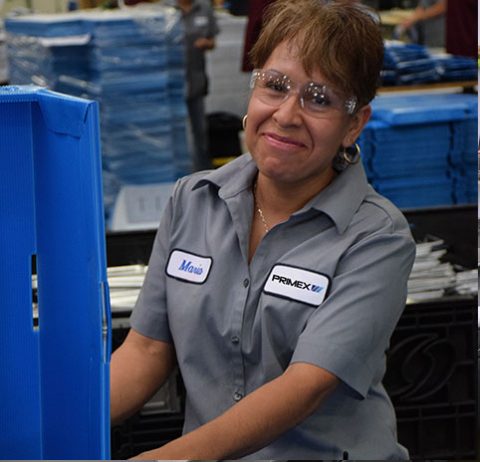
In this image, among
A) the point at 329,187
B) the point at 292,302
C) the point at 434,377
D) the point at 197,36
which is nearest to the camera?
the point at 292,302

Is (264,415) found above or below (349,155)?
below

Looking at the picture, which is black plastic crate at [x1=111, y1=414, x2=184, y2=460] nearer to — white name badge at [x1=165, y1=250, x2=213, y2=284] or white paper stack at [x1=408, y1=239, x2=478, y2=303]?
white name badge at [x1=165, y1=250, x2=213, y2=284]

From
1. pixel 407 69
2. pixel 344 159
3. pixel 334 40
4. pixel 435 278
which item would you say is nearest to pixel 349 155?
pixel 344 159

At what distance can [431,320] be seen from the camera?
2359 millimetres

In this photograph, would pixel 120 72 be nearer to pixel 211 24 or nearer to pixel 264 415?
pixel 211 24

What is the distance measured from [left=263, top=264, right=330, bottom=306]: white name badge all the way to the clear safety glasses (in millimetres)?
286

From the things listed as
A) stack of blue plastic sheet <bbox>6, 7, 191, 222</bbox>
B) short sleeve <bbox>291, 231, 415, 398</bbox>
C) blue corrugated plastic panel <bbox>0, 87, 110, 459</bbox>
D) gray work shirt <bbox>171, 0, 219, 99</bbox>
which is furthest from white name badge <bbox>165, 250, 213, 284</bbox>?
gray work shirt <bbox>171, 0, 219, 99</bbox>

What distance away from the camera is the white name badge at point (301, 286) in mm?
1686

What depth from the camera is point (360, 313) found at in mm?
1662

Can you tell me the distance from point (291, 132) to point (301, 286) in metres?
0.27

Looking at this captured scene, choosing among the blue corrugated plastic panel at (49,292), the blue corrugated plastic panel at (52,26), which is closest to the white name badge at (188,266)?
the blue corrugated plastic panel at (49,292)

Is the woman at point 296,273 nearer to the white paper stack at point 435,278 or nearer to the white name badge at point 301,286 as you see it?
the white name badge at point 301,286

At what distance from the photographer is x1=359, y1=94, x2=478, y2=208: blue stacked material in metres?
4.15

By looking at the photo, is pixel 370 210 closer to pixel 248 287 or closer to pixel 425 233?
pixel 248 287
